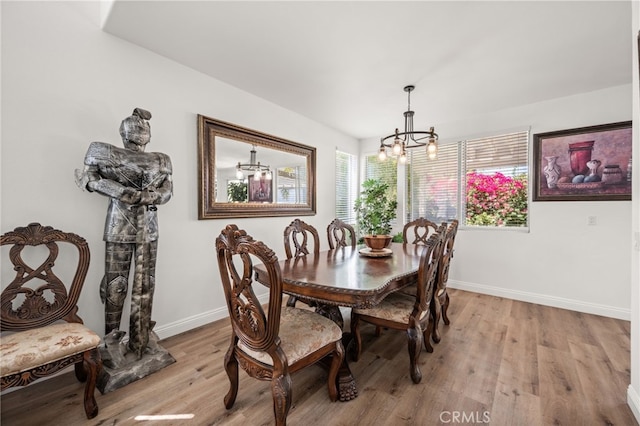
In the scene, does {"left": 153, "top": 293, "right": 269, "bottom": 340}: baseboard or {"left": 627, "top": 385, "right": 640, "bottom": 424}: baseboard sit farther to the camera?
{"left": 153, "top": 293, "right": 269, "bottom": 340}: baseboard

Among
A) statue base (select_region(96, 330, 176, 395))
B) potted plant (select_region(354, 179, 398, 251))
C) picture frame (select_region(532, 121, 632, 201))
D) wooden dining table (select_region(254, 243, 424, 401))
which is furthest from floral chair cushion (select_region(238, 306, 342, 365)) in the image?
picture frame (select_region(532, 121, 632, 201))

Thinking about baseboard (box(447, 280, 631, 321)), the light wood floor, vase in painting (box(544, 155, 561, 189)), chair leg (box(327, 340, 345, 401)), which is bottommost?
the light wood floor

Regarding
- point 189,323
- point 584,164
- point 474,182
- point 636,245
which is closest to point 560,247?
point 584,164

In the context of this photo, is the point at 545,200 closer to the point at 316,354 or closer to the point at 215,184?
the point at 316,354

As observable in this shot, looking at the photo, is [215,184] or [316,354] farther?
[215,184]

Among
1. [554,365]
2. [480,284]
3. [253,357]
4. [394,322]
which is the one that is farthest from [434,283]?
[480,284]

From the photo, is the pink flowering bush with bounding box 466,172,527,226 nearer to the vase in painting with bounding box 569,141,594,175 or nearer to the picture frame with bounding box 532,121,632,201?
the picture frame with bounding box 532,121,632,201

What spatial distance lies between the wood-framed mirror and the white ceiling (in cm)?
57

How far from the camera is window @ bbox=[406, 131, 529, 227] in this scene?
3.70m

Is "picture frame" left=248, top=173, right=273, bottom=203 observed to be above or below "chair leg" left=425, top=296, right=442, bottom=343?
above

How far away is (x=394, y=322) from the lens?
1923 millimetres

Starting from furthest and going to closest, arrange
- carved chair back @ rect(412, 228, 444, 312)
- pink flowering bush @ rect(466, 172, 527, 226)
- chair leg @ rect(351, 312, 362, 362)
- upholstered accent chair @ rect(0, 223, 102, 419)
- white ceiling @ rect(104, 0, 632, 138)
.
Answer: pink flowering bush @ rect(466, 172, 527, 226) → chair leg @ rect(351, 312, 362, 362) → white ceiling @ rect(104, 0, 632, 138) → carved chair back @ rect(412, 228, 444, 312) → upholstered accent chair @ rect(0, 223, 102, 419)

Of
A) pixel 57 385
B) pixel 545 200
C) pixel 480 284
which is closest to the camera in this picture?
pixel 57 385

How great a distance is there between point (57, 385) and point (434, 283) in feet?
9.13
